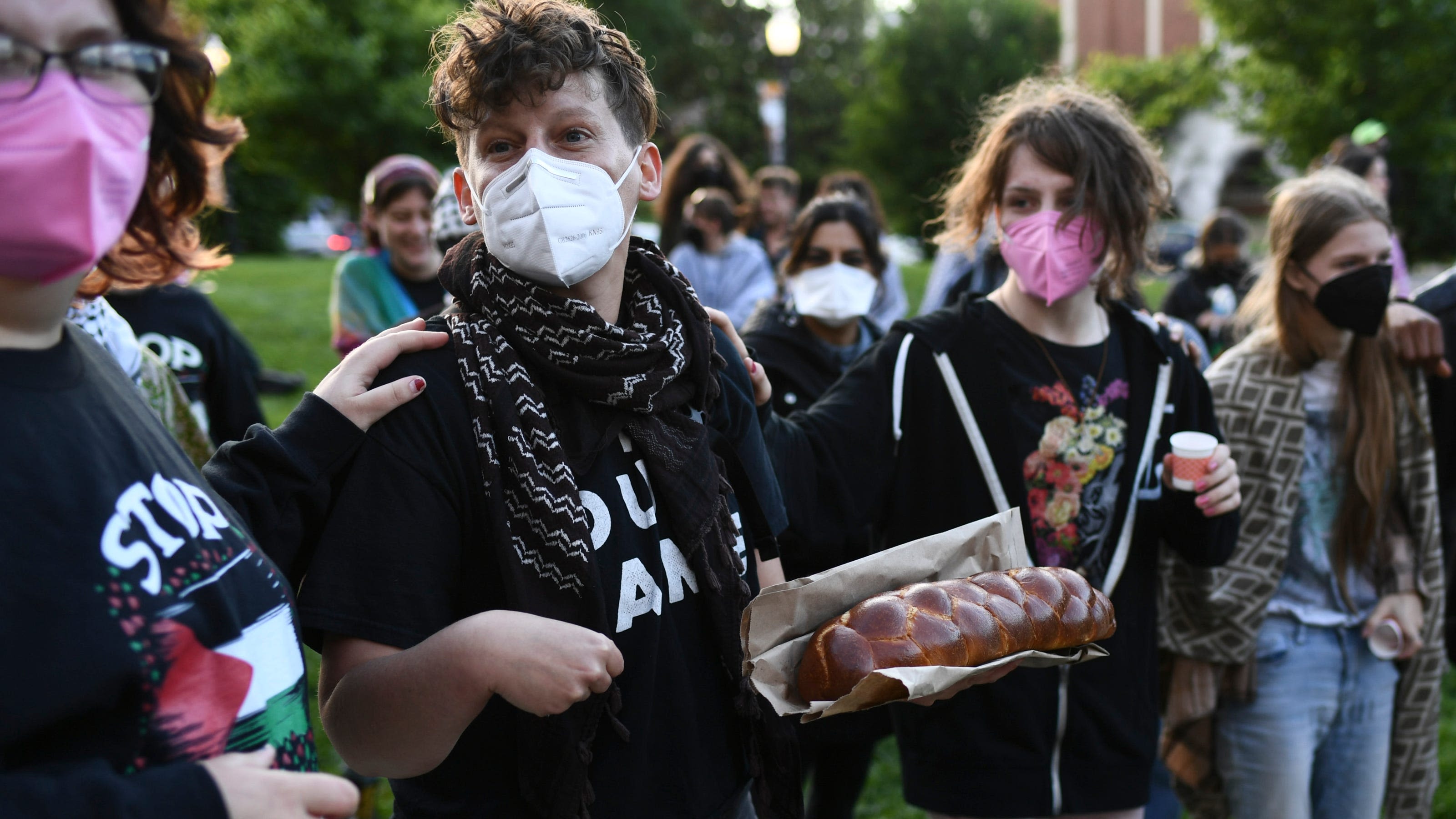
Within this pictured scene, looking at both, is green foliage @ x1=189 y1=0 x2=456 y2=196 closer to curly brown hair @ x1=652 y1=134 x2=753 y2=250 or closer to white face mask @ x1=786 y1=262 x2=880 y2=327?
curly brown hair @ x1=652 y1=134 x2=753 y2=250

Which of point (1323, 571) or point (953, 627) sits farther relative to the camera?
point (1323, 571)

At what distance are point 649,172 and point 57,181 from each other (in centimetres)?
113

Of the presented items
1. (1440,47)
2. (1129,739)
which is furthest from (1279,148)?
(1129,739)

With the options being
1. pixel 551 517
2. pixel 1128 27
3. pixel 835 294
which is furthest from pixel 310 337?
pixel 1128 27

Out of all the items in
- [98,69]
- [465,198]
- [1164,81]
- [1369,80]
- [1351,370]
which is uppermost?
[1164,81]

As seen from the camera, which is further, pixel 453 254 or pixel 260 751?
pixel 453 254

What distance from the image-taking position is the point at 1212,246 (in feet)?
22.3

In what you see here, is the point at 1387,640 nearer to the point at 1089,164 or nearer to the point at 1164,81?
the point at 1089,164

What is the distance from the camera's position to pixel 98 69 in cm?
118

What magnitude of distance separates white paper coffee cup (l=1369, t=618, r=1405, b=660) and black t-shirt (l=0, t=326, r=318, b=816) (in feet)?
10.1

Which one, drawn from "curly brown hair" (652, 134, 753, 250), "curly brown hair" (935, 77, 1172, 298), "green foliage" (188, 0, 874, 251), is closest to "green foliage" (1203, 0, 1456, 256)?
"curly brown hair" (652, 134, 753, 250)

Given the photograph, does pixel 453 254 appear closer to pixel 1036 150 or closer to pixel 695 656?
pixel 695 656

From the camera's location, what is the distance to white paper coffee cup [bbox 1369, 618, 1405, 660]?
3.19 meters

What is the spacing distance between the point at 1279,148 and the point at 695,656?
17586 mm
